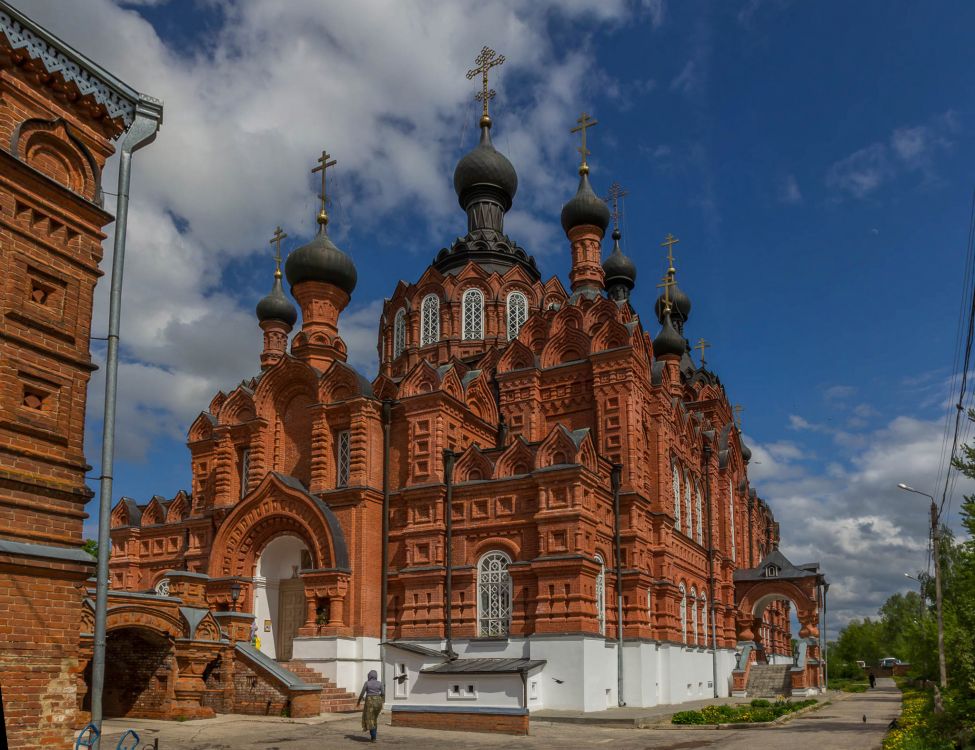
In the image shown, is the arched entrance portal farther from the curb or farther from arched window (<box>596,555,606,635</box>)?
the curb

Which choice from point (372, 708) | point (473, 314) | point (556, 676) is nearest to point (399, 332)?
point (473, 314)

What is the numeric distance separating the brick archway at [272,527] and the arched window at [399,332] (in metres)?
8.85

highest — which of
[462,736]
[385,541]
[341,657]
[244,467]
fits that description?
[244,467]

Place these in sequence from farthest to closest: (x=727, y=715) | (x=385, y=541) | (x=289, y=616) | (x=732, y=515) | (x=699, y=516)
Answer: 1. (x=732, y=515)
2. (x=699, y=516)
3. (x=289, y=616)
4. (x=385, y=541)
5. (x=727, y=715)

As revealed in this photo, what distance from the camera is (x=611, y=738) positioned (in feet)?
48.8

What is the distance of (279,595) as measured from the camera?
22297 millimetres

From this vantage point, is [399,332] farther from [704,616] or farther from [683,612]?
[704,616]

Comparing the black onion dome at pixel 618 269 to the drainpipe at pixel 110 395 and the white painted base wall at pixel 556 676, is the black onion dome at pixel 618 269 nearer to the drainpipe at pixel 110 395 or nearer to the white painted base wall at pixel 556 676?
the white painted base wall at pixel 556 676

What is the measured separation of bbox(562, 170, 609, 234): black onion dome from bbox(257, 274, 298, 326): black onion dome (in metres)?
10.3

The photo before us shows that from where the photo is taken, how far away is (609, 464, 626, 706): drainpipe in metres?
20.2

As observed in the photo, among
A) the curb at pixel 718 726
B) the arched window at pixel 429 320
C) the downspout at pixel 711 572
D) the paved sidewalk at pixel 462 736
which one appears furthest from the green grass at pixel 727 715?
the arched window at pixel 429 320

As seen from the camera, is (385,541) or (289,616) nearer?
(385,541)

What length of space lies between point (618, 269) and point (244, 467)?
17.7 m

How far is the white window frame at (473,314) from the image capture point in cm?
2811
